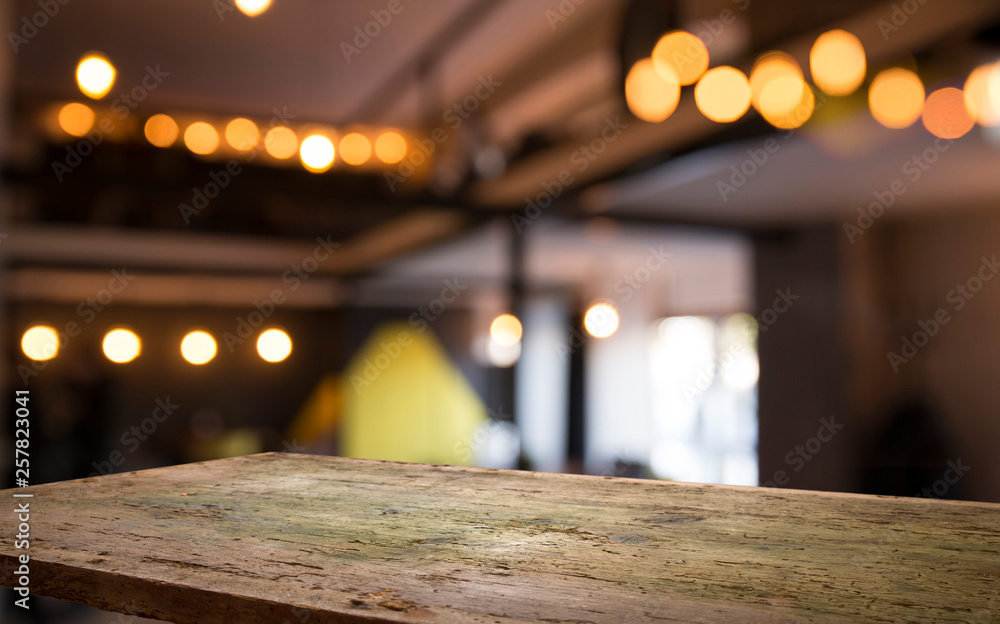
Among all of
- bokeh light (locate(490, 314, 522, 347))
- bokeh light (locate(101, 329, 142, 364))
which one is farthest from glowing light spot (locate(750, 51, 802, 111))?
bokeh light (locate(101, 329, 142, 364))

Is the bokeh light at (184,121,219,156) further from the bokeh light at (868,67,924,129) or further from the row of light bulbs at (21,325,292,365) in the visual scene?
the bokeh light at (868,67,924,129)

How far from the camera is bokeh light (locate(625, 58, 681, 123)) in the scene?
8.49 ft

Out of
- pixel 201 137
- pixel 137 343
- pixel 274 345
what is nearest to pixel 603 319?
pixel 274 345

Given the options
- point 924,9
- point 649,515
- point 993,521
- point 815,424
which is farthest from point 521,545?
point 815,424

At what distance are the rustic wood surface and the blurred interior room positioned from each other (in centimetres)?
182

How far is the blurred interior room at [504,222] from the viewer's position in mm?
3584

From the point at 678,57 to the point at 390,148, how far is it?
3.61m

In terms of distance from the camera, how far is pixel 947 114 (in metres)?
4.40

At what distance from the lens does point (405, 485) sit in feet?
4.28

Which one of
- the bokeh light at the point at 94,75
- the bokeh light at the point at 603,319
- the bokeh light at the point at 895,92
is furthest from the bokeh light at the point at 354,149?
the bokeh light at the point at 895,92

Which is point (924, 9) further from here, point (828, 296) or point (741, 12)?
point (828, 296)

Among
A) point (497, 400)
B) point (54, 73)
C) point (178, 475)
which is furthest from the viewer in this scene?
point (497, 400)

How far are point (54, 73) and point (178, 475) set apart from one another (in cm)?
456

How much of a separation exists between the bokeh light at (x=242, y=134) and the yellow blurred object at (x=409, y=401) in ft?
12.4
